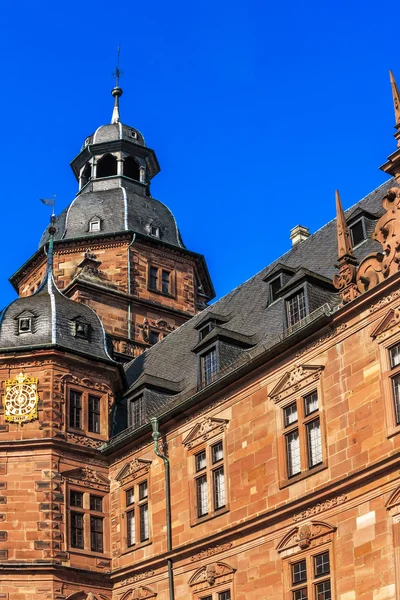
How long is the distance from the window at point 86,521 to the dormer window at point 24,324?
16.2 feet

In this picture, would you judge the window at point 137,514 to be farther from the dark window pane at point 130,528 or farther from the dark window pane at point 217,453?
the dark window pane at point 217,453

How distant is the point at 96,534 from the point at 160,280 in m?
14.0

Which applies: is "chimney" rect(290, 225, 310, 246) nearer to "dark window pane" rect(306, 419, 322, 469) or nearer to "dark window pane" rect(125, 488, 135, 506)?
"dark window pane" rect(125, 488, 135, 506)

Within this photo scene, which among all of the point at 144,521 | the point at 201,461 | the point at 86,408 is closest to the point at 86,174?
the point at 86,408

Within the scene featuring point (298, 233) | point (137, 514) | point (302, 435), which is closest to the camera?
point (302, 435)

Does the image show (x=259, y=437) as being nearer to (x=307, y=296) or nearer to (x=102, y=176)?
(x=307, y=296)

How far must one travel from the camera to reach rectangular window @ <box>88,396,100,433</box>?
33.6 m

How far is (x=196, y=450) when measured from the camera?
29.7 metres

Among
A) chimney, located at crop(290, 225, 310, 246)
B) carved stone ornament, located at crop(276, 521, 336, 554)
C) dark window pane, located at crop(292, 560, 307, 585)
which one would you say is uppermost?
chimney, located at crop(290, 225, 310, 246)

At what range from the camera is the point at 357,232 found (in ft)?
97.9

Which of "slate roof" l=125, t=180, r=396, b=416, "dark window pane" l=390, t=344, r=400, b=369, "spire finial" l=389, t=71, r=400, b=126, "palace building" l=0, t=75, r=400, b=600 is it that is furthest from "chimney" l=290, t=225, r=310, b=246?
"dark window pane" l=390, t=344, r=400, b=369

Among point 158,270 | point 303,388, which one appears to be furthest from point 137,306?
point 303,388

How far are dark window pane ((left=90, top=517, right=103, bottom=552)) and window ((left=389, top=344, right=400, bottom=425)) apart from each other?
11307 mm

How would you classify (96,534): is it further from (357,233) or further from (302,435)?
(357,233)
